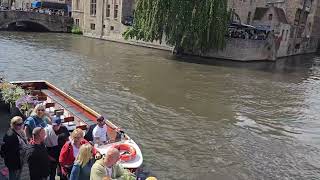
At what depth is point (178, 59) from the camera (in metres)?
32.2

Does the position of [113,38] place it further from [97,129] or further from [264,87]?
[97,129]

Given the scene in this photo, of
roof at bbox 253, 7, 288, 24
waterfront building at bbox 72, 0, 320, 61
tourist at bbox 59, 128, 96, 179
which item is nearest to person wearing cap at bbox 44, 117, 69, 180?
tourist at bbox 59, 128, 96, 179

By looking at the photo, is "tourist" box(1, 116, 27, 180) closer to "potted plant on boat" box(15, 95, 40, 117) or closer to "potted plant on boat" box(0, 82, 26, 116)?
"potted plant on boat" box(15, 95, 40, 117)

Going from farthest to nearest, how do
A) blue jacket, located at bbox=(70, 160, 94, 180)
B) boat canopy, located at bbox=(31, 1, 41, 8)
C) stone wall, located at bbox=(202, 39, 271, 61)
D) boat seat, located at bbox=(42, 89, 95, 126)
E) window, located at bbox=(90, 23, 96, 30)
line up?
boat canopy, located at bbox=(31, 1, 41, 8) → window, located at bbox=(90, 23, 96, 30) → stone wall, located at bbox=(202, 39, 271, 61) → boat seat, located at bbox=(42, 89, 95, 126) → blue jacket, located at bbox=(70, 160, 94, 180)

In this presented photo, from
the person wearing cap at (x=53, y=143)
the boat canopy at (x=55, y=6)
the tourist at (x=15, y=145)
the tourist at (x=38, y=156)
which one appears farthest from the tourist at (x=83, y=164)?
the boat canopy at (x=55, y=6)

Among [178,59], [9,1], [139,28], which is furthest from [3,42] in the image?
[9,1]

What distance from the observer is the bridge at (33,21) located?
4572cm

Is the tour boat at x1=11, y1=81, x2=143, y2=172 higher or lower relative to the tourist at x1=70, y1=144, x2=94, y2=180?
lower

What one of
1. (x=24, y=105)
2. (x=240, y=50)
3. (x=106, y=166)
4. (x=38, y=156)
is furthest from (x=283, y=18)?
(x=106, y=166)

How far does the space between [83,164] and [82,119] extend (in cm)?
643

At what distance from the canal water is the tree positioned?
1.84 metres

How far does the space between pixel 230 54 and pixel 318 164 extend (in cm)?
2260

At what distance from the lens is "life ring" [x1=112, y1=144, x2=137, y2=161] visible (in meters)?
8.98

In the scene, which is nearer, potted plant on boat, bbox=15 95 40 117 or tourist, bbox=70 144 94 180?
tourist, bbox=70 144 94 180
